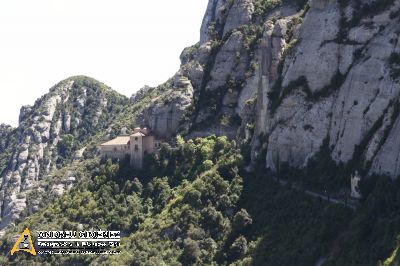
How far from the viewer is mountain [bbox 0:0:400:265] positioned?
87188mm

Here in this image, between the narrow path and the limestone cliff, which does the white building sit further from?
the limestone cliff

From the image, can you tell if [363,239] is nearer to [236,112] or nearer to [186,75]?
[236,112]

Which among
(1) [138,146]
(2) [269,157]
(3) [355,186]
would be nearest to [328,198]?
(3) [355,186]

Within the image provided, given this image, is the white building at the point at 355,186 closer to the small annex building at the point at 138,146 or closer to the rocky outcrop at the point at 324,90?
the rocky outcrop at the point at 324,90

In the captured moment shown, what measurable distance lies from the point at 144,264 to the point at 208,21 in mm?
91586

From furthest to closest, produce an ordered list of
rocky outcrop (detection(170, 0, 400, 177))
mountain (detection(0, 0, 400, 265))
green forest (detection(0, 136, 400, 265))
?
1. rocky outcrop (detection(170, 0, 400, 177))
2. mountain (detection(0, 0, 400, 265))
3. green forest (detection(0, 136, 400, 265))

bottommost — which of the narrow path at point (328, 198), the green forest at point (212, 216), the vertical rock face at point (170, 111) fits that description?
the green forest at point (212, 216)

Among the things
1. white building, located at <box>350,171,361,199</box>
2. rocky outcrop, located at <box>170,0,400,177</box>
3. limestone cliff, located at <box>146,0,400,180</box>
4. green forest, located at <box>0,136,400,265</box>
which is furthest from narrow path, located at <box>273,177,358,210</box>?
rocky outcrop, located at <box>170,0,400,177</box>

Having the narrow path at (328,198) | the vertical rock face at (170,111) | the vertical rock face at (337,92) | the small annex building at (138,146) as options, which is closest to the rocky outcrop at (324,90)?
the vertical rock face at (337,92)

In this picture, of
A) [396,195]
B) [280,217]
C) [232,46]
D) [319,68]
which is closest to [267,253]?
[280,217]

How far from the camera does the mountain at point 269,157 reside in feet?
286

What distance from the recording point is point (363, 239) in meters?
80.9

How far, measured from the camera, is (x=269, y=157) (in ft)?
369

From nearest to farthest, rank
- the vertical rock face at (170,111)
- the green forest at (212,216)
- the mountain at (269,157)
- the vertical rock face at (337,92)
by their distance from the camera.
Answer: the green forest at (212,216) → the mountain at (269,157) → the vertical rock face at (337,92) → the vertical rock face at (170,111)
